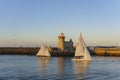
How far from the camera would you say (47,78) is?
140ft

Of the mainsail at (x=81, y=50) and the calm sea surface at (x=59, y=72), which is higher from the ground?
the mainsail at (x=81, y=50)

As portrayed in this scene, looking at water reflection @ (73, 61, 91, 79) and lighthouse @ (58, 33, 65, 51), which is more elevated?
lighthouse @ (58, 33, 65, 51)

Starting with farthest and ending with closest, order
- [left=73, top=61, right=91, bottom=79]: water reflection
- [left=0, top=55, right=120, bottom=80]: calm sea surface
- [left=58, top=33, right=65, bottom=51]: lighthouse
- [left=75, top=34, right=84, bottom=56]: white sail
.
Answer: [left=58, top=33, right=65, bottom=51]: lighthouse, [left=75, top=34, right=84, bottom=56]: white sail, [left=73, top=61, right=91, bottom=79]: water reflection, [left=0, top=55, right=120, bottom=80]: calm sea surface

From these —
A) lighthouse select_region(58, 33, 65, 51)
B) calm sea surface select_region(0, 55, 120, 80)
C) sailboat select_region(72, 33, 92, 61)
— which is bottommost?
calm sea surface select_region(0, 55, 120, 80)

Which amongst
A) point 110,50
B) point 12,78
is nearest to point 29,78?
point 12,78

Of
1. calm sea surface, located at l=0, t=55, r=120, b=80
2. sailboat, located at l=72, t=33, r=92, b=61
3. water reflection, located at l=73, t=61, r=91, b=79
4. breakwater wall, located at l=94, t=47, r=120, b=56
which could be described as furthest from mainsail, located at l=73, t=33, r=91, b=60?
breakwater wall, located at l=94, t=47, r=120, b=56

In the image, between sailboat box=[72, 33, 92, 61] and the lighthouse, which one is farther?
the lighthouse

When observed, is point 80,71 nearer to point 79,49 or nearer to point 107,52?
point 79,49

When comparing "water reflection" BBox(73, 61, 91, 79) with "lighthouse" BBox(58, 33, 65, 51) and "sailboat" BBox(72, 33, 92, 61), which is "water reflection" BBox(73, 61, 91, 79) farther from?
"lighthouse" BBox(58, 33, 65, 51)

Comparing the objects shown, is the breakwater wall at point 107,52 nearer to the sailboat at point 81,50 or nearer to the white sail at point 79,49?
the sailboat at point 81,50

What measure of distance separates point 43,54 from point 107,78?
8386 cm

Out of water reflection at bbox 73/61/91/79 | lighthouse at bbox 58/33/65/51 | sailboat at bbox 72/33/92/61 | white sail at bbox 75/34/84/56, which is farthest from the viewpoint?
lighthouse at bbox 58/33/65/51

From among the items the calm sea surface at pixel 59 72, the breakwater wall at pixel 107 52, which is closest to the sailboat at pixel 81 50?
the calm sea surface at pixel 59 72

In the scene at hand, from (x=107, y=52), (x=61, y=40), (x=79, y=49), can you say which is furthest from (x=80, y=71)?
(x=107, y=52)
